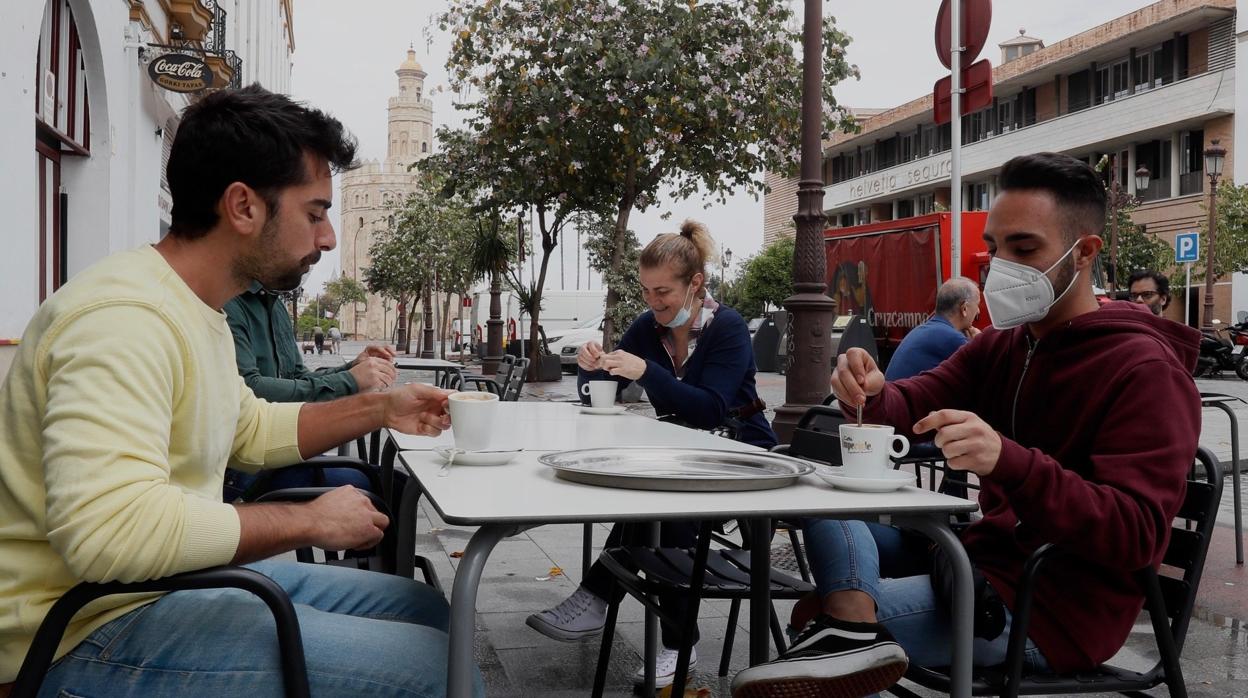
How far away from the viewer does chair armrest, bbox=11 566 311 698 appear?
5.05 feet

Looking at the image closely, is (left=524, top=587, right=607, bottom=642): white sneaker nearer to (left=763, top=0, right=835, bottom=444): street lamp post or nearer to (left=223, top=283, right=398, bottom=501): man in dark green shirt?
(left=223, top=283, right=398, bottom=501): man in dark green shirt

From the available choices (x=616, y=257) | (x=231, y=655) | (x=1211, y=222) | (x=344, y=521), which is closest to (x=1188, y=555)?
(x=344, y=521)

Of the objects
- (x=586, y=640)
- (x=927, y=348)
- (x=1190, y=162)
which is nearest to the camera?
(x=586, y=640)

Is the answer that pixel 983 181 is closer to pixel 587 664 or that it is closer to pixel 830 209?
pixel 830 209

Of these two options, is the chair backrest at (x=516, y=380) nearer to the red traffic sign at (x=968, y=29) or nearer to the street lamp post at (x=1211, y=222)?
the red traffic sign at (x=968, y=29)

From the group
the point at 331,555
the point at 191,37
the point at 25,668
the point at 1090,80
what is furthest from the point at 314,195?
the point at 1090,80

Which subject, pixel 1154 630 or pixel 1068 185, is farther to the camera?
pixel 1068 185

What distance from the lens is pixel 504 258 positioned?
22281 millimetres

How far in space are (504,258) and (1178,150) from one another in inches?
1045

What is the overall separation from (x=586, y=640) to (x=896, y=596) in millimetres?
1976

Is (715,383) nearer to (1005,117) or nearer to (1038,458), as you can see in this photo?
(1038,458)

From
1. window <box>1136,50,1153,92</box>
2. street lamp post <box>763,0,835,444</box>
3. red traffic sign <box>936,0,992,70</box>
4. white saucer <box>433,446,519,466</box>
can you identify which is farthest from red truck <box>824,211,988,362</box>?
window <box>1136,50,1153,92</box>

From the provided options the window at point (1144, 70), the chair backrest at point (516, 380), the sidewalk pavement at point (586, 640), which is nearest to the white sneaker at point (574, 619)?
the sidewalk pavement at point (586, 640)

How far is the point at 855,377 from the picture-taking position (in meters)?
2.66
